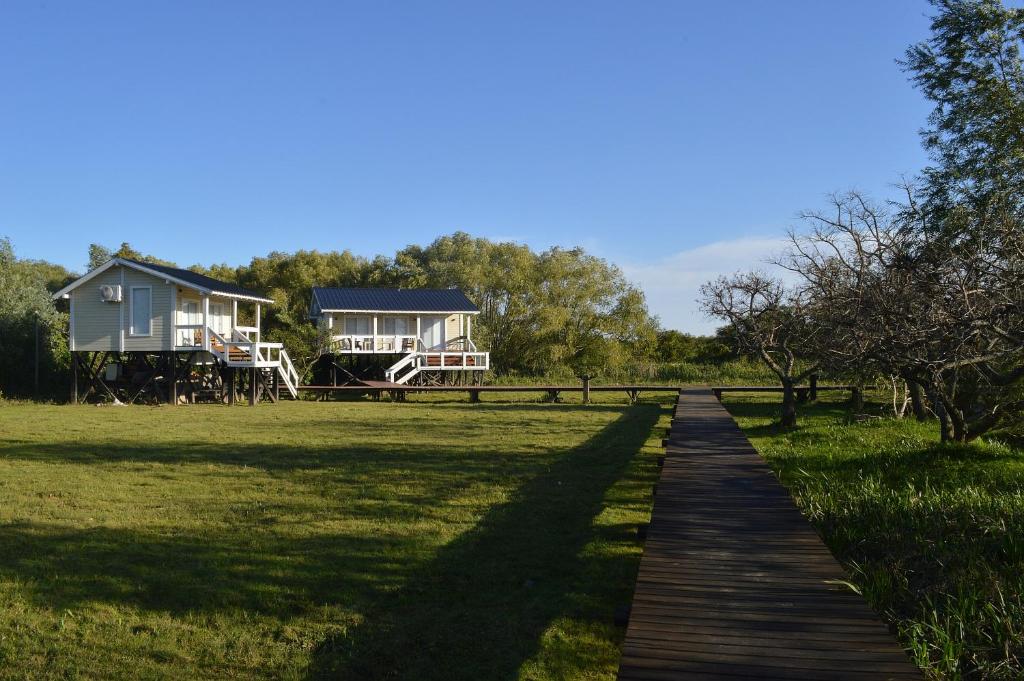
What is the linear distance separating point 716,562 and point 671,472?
3.63m

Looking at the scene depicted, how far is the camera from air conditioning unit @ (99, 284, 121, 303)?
24969 millimetres

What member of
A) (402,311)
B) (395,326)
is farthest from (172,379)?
(395,326)

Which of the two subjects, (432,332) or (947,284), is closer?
(947,284)

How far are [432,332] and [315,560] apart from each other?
93.4 ft

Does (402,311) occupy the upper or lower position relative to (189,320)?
upper

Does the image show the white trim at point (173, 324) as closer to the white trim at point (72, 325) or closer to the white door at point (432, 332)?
the white trim at point (72, 325)

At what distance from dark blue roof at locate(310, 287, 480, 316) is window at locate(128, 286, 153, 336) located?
7.86m

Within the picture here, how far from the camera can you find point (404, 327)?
34438 mm

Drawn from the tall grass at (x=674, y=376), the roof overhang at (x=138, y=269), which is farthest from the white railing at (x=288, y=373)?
the tall grass at (x=674, y=376)

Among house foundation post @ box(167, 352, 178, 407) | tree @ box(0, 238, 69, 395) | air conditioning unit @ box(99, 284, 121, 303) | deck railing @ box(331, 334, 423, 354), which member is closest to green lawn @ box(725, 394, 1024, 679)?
house foundation post @ box(167, 352, 178, 407)

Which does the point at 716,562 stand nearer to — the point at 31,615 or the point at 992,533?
the point at 992,533

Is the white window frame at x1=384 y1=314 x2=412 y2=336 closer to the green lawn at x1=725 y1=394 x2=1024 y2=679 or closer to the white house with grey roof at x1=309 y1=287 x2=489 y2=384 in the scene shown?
the white house with grey roof at x1=309 y1=287 x2=489 y2=384

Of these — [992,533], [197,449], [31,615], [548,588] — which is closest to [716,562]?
[548,588]

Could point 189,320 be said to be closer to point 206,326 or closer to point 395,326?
point 206,326
